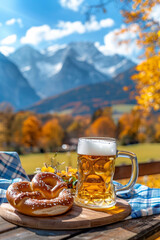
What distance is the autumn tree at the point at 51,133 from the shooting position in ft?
48.5

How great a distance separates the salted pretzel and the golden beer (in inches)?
3.5

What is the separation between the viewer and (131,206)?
104 cm

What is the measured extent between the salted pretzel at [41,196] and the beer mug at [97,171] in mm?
92

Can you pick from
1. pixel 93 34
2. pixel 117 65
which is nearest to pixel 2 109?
pixel 117 65

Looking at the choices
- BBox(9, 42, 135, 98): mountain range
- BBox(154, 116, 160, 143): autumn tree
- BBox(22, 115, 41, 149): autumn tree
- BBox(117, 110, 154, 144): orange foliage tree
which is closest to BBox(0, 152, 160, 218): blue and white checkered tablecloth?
BBox(117, 110, 154, 144): orange foliage tree

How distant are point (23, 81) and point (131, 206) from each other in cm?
1481

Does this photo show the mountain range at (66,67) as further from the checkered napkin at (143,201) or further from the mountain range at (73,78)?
the checkered napkin at (143,201)

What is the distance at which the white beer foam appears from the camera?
39.0 inches

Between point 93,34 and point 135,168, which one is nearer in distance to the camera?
point 135,168

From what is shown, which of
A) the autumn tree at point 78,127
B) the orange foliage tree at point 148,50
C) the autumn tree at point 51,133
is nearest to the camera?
the orange foliage tree at point 148,50

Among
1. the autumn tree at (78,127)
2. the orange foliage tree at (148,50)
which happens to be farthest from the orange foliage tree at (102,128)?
the orange foliage tree at (148,50)

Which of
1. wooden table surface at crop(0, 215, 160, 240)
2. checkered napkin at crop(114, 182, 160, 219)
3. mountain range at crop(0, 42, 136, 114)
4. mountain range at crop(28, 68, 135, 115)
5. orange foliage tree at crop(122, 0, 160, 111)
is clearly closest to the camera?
wooden table surface at crop(0, 215, 160, 240)

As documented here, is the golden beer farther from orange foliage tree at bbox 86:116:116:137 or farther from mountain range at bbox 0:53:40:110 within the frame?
orange foliage tree at bbox 86:116:116:137

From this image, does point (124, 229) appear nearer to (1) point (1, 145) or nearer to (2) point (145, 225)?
(2) point (145, 225)
